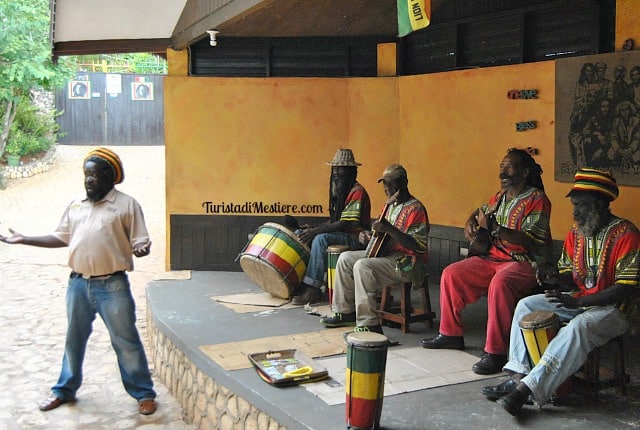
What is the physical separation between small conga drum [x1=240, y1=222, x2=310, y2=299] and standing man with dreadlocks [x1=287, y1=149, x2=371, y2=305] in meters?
0.09

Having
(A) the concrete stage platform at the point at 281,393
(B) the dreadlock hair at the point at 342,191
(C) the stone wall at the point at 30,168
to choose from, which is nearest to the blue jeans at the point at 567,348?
(A) the concrete stage platform at the point at 281,393

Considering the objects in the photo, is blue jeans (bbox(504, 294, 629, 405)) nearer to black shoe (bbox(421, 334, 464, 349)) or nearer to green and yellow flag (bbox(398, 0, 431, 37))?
black shoe (bbox(421, 334, 464, 349))

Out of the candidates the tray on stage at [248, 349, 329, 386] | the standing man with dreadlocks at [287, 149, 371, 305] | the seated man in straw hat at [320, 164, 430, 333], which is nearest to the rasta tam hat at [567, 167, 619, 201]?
the seated man in straw hat at [320, 164, 430, 333]

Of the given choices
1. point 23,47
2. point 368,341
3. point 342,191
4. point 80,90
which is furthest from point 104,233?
point 80,90

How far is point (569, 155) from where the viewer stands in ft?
19.9

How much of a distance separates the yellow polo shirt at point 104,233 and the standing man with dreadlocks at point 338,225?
77.3 inches

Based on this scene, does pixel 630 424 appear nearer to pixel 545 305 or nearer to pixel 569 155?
pixel 545 305

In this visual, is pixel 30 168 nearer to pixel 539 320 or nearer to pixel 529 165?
pixel 529 165

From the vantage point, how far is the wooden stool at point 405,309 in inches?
223

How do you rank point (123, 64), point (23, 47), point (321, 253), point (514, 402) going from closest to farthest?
point (514, 402), point (321, 253), point (23, 47), point (123, 64)

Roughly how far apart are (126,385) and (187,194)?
3.26 m

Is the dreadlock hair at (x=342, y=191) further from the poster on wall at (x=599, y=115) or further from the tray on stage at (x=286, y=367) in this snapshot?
the tray on stage at (x=286, y=367)

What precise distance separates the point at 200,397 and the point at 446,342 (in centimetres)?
169

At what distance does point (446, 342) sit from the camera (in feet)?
16.9
